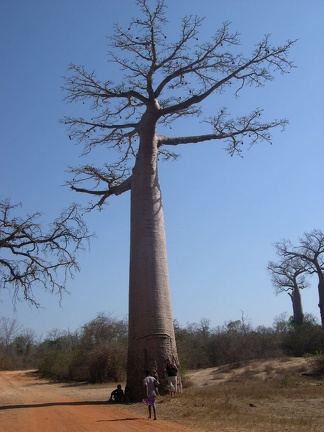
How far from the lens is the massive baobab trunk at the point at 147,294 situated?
374 inches

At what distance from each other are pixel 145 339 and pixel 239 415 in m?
2.82

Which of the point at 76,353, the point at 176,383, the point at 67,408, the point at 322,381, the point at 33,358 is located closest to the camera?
the point at 67,408

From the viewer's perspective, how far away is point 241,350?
75.7 feet

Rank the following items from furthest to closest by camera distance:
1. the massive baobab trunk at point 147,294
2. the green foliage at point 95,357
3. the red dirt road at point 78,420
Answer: the green foliage at point 95,357
the massive baobab trunk at point 147,294
the red dirt road at point 78,420

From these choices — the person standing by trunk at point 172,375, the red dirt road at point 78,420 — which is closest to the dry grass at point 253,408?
the person standing by trunk at point 172,375

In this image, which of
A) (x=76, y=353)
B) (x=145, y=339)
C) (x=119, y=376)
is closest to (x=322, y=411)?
(x=145, y=339)

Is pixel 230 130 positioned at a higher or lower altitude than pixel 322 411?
higher

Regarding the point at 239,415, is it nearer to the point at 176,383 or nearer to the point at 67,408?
the point at 176,383

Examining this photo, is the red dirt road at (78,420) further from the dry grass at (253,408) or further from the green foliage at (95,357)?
the green foliage at (95,357)

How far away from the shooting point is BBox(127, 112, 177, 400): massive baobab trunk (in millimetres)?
9492

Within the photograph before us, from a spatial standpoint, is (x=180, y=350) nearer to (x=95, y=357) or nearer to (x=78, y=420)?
(x=95, y=357)

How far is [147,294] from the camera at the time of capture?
9.63 meters

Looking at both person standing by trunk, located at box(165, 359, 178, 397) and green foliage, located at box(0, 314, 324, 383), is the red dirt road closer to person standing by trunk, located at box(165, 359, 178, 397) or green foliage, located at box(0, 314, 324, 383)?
person standing by trunk, located at box(165, 359, 178, 397)

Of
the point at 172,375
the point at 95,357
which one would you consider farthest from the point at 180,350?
the point at 172,375
